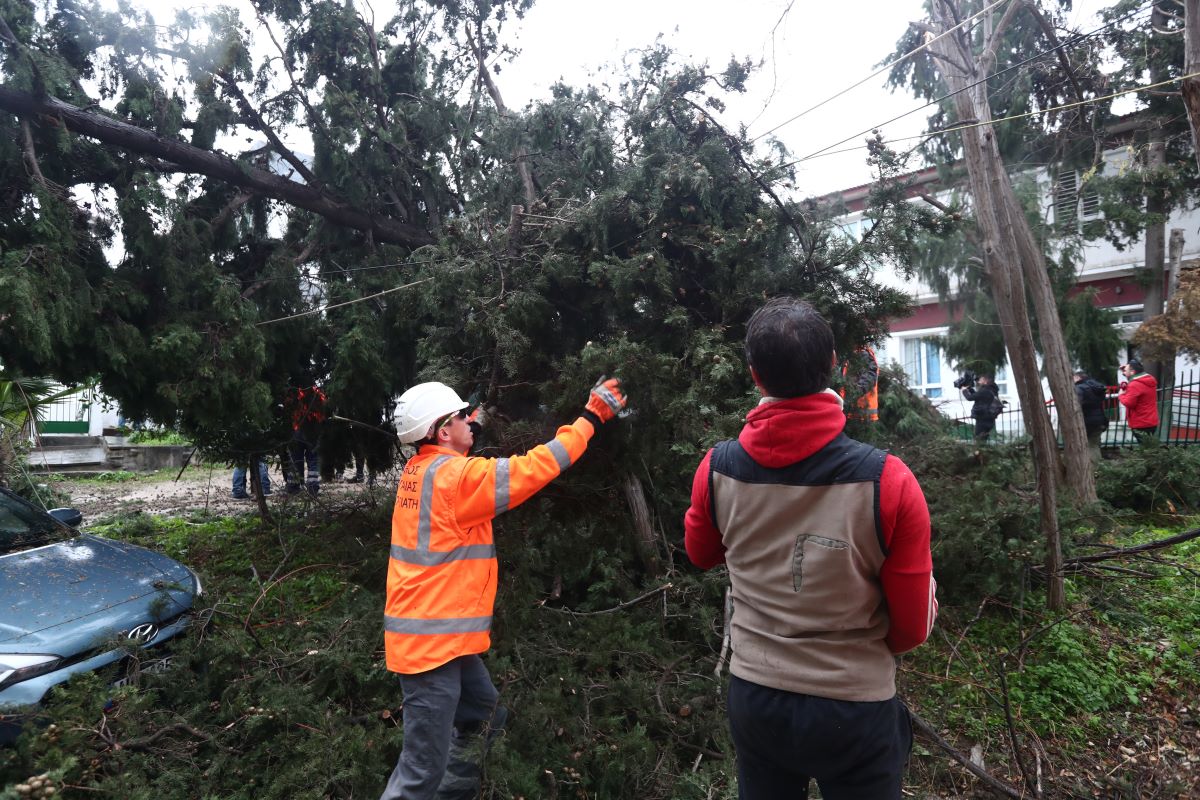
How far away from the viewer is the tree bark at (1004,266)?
4.41 metres

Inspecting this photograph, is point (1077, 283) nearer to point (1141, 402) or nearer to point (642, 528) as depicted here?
point (1141, 402)

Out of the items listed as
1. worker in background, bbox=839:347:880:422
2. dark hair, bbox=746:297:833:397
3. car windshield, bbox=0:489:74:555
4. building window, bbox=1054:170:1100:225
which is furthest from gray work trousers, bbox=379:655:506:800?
building window, bbox=1054:170:1100:225

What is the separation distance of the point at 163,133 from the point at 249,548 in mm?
3834

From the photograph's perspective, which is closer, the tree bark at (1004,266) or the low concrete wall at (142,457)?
the tree bark at (1004,266)

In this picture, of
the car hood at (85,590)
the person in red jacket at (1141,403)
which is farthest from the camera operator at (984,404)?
the car hood at (85,590)

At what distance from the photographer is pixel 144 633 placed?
150 inches

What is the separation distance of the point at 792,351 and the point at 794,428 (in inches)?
6.9

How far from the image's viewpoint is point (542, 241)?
4688 mm

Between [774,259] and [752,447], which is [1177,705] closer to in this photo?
[774,259]

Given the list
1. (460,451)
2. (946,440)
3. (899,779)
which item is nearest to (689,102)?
(460,451)

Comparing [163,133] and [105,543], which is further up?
[163,133]

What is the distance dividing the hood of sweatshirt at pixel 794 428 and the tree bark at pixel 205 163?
570 cm

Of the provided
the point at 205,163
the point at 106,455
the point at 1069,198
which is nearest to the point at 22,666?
the point at 205,163

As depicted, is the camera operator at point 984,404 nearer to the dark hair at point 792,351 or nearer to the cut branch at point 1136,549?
the cut branch at point 1136,549
